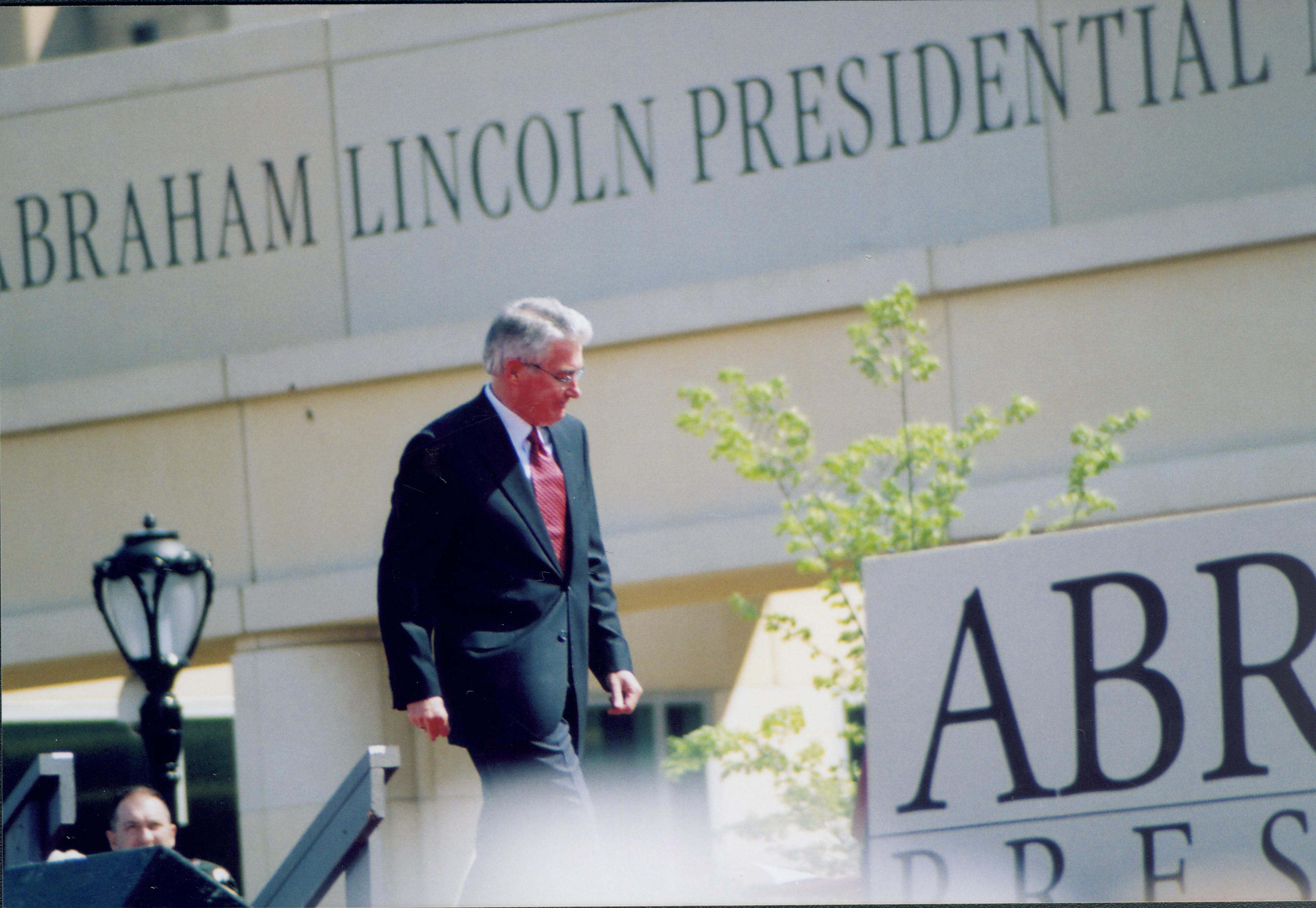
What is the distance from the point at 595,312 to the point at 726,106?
1.29 metres

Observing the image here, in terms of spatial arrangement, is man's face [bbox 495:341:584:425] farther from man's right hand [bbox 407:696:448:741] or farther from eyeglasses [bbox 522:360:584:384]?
man's right hand [bbox 407:696:448:741]

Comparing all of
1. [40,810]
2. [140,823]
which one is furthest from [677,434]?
[40,810]

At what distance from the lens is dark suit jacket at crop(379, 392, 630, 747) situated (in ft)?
12.1

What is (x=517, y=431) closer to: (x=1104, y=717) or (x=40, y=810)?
(x=1104, y=717)

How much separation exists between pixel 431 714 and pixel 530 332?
0.84m

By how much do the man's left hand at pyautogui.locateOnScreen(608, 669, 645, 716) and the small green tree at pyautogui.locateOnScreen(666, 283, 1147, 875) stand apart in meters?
3.43

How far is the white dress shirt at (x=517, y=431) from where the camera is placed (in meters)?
3.86

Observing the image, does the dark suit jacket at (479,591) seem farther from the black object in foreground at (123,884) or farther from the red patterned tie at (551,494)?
the black object in foreground at (123,884)

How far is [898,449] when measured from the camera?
25.5 ft

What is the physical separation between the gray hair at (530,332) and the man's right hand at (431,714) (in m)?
0.72

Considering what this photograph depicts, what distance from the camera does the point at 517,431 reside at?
3.87 m

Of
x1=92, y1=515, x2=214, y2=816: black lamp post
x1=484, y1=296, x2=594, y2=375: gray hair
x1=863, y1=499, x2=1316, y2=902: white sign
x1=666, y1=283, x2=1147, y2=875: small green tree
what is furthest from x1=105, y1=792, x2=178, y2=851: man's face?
x1=666, y1=283, x2=1147, y2=875: small green tree

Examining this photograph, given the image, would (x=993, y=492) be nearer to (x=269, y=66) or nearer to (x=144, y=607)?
(x=144, y=607)

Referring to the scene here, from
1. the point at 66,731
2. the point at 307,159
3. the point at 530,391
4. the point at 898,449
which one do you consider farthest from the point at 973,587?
the point at 66,731
